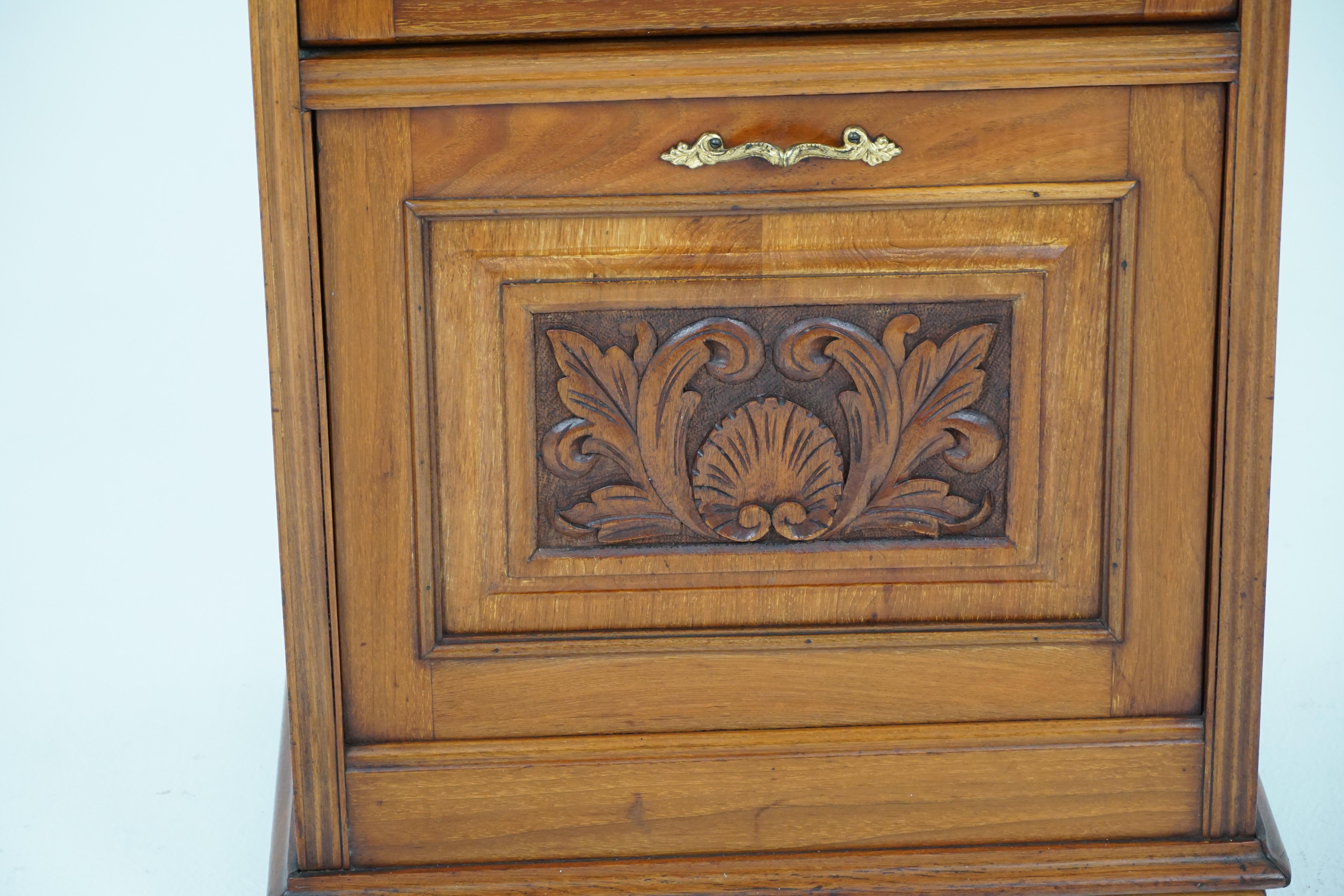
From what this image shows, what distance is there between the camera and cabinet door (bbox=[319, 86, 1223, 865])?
95cm

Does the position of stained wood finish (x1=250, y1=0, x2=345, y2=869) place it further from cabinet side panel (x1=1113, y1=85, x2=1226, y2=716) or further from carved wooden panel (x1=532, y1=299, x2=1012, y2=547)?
cabinet side panel (x1=1113, y1=85, x2=1226, y2=716)

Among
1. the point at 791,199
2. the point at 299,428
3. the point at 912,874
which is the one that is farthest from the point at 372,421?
the point at 912,874

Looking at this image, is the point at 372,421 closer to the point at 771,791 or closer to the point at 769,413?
the point at 769,413

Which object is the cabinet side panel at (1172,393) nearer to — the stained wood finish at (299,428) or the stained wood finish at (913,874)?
the stained wood finish at (913,874)

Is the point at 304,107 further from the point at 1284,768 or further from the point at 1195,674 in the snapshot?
the point at 1284,768

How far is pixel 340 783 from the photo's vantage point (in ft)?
3.34

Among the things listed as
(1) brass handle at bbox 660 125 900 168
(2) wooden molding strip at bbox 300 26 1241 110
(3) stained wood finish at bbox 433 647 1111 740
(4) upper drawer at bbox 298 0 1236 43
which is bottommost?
(3) stained wood finish at bbox 433 647 1111 740

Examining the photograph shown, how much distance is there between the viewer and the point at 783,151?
36.7 inches

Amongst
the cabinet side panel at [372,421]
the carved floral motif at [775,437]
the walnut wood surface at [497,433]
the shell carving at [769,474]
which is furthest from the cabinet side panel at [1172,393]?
the cabinet side panel at [372,421]

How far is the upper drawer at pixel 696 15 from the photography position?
0.91 m

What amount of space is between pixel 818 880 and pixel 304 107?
2.09 feet

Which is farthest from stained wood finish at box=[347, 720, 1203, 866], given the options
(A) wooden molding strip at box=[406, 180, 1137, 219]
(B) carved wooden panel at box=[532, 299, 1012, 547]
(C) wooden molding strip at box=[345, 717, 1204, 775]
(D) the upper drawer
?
(D) the upper drawer

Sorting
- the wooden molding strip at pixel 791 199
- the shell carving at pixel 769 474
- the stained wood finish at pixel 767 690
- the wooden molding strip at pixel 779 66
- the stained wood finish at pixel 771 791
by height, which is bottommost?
the stained wood finish at pixel 771 791

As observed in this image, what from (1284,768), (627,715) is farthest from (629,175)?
(1284,768)
